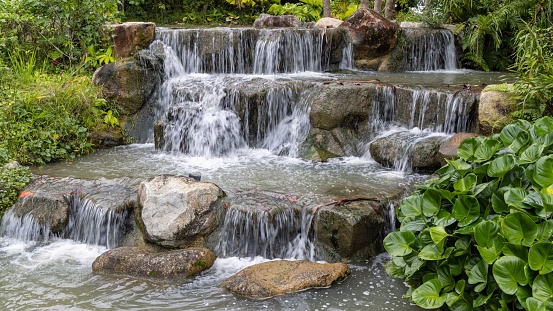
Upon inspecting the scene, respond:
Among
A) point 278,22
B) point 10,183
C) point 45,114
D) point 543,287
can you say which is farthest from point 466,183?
point 278,22

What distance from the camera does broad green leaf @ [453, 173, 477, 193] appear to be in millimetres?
4671

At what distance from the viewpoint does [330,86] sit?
9.12 metres

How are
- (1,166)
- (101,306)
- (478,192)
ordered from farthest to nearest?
(1,166), (101,306), (478,192)

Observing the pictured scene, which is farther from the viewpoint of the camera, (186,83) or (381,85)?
(186,83)

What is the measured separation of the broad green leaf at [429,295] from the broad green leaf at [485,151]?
3.56 feet

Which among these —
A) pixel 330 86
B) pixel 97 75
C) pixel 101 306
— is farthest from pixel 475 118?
pixel 97 75

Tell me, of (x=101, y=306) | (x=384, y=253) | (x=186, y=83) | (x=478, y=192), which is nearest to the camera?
(x=478, y=192)

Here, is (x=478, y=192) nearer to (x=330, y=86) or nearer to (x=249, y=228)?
(x=249, y=228)

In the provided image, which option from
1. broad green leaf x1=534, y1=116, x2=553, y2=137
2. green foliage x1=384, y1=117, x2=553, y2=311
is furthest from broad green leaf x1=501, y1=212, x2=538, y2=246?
broad green leaf x1=534, y1=116, x2=553, y2=137

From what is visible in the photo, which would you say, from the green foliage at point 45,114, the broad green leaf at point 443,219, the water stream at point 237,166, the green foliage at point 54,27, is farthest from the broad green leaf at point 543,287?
the green foliage at point 54,27

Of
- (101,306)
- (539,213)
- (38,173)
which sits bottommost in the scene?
(101,306)

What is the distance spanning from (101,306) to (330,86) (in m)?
5.15

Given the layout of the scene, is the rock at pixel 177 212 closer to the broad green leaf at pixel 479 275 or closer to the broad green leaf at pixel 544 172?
the broad green leaf at pixel 479 275

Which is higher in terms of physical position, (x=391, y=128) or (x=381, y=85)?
(x=381, y=85)
